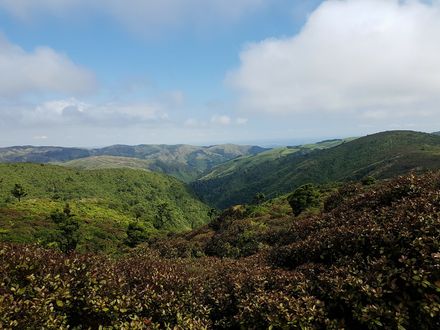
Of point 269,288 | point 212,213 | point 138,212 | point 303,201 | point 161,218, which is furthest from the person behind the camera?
point 212,213

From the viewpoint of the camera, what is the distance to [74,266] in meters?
9.72

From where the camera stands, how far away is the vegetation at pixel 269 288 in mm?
7832

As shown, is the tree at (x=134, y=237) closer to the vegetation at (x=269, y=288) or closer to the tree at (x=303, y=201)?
the tree at (x=303, y=201)

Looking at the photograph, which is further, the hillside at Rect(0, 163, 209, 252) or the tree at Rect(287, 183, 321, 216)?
the hillside at Rect(0, 163, 209, 252)

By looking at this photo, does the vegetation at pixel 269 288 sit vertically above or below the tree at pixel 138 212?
above

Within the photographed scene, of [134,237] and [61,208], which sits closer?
[134,237]

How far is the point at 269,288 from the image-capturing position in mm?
10516

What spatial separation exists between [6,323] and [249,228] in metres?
24.3

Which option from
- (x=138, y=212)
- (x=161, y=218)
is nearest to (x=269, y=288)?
(x=161, y=218)

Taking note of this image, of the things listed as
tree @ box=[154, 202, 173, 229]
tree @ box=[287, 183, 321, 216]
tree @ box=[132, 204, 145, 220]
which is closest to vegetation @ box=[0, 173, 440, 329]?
tree @ box=[287, 183, 321, 216]

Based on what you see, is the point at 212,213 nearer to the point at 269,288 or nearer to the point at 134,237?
the point at 134,237

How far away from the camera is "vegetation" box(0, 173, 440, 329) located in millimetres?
7832

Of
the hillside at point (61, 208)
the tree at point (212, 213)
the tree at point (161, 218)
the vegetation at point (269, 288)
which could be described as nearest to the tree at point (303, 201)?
the hillside at point (61, 208)

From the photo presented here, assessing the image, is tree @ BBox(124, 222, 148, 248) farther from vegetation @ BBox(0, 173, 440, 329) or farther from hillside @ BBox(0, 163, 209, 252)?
vegetation @ BBox(0, 173, 440, 329)
